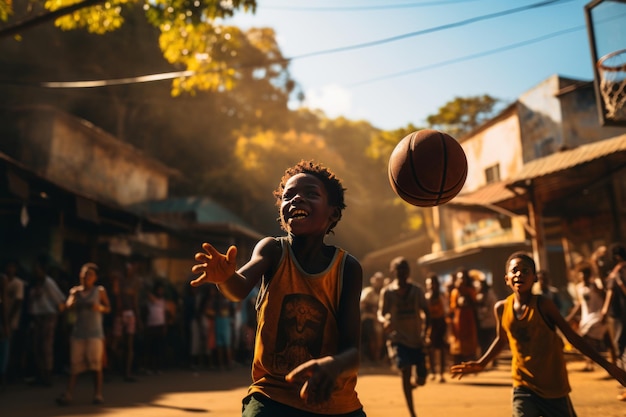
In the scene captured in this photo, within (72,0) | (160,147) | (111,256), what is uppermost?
(160,147)

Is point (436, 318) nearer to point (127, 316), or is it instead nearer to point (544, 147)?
point (127, 316)

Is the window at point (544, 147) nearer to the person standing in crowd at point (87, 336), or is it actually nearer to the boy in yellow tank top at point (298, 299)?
the person standing in crowd at point (87, 336)

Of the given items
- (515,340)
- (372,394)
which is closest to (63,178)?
(372,394)

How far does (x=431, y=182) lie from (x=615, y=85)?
7953 millimetres

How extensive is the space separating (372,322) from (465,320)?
3510 millimetres

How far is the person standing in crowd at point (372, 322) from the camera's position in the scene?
15000mm

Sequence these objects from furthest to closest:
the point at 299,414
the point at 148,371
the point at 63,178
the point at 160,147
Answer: the point at 160,147 < the point at 63,178 < the point at 148,371 < the point at 299,414

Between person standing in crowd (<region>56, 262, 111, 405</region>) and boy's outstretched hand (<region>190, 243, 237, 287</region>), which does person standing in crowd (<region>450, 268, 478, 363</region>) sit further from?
boy's outstretched hand (<region>190, 243, 237, 287</region>)

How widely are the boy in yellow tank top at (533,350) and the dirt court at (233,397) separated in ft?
9.10

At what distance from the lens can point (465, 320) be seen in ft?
40.1

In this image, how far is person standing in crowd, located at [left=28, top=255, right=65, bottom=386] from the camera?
402 inches

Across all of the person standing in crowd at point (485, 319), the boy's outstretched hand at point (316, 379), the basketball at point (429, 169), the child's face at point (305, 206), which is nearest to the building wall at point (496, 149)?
the person standing in crowd at point (485, 319)

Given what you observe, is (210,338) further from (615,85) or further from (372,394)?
(615,85)

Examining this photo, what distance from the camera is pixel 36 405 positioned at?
7.90 meters
